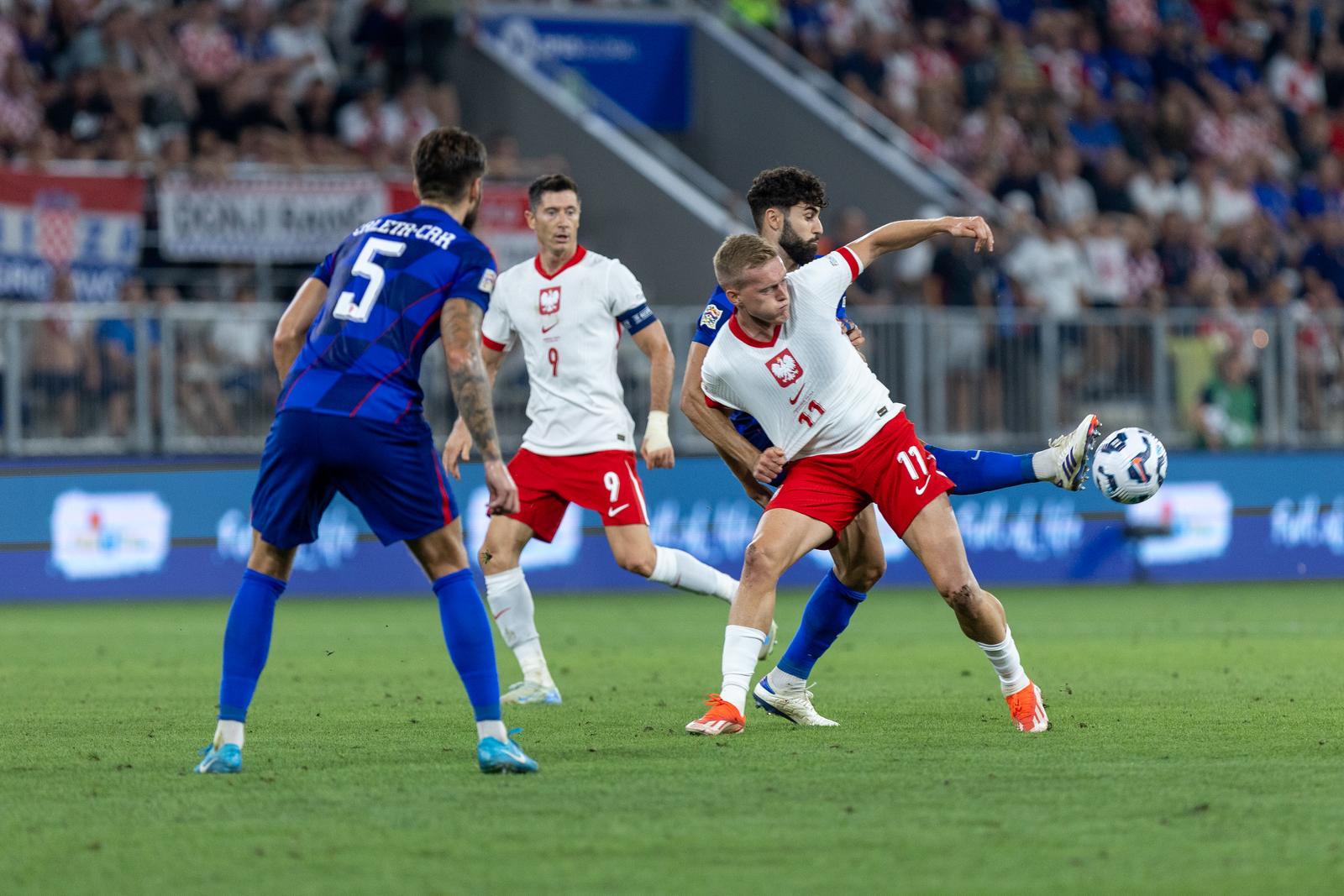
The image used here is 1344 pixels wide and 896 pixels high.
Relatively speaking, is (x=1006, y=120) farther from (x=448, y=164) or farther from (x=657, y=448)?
(x=448, y=164)

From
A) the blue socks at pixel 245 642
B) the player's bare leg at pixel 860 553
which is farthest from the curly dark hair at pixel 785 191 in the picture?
the blue socks at pixel 245 642

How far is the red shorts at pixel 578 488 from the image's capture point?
9797mm

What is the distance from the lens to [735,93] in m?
23.7

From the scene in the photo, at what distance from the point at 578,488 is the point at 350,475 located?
3.28m

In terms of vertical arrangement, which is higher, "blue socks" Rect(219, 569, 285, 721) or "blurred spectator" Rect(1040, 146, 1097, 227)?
"blurred spectator" Rect(1040, 146, 1097, 227)

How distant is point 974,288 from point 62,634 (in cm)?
975

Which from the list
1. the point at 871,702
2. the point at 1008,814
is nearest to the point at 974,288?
the point at 871,702

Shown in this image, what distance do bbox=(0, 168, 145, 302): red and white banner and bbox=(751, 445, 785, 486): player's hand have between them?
1139 centimetres

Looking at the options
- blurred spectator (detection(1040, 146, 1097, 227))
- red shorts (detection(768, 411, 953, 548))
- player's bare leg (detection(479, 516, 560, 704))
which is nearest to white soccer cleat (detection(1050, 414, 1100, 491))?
red shorts (detection(768, 411, 953, 548))

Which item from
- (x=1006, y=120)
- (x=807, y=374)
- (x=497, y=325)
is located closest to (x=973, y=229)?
A: (x=807, y=374)

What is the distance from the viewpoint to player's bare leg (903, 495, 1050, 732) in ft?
25.3

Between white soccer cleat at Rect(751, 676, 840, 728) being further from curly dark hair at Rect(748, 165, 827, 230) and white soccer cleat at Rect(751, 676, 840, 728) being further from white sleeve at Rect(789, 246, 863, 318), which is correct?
curly dark hair at Rect(748, 165, 827, 230)

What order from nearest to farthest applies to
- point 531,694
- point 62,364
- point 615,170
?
point 531,694
point 62,364
point 615,170

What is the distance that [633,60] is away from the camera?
24000mm
